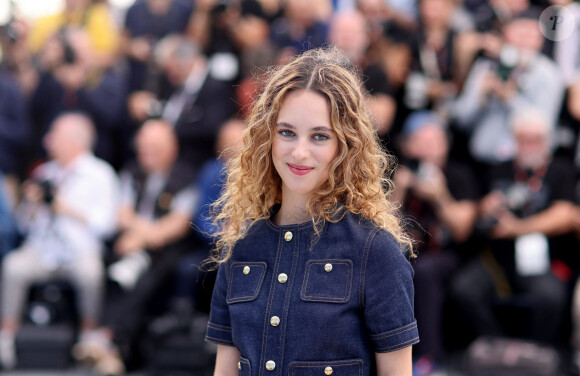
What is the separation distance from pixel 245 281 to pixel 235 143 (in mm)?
2929

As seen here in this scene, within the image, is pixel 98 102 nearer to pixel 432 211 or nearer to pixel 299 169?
pixel 432 211

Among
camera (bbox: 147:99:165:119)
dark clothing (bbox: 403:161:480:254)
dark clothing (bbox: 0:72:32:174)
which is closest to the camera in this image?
dark clothing (bbox: 403:161:480:254)

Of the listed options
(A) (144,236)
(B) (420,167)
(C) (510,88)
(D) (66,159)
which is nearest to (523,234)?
(B) (420,167)

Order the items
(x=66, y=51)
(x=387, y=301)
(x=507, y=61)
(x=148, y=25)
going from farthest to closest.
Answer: (x=148, y=25), (x=66, y=51), (x=507, y=61), (x=387, y=301)

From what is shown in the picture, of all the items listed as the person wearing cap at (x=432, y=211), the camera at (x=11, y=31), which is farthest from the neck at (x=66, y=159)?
the person wearing cap at (x=432, y=211)

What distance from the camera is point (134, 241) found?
590cm

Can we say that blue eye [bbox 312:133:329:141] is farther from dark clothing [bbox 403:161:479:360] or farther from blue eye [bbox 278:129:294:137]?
dark clothing [bbox 403:161:479:360]

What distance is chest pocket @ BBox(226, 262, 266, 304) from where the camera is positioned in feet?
6.65

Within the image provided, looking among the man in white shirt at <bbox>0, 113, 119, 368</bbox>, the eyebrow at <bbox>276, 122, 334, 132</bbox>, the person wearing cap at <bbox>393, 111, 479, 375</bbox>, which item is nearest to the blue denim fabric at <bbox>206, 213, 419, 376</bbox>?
the eyebrow at <bbox>276, 122, 334, 132</bbox>

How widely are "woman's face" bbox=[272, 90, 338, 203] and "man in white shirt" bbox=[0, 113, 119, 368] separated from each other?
4.13 metres

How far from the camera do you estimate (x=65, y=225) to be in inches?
234

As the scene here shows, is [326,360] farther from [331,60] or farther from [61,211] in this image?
[61,211]

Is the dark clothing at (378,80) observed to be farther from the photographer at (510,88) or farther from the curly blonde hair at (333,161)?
the curly blonde hair at (333,161)

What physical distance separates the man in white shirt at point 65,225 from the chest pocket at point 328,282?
13.7 feet
